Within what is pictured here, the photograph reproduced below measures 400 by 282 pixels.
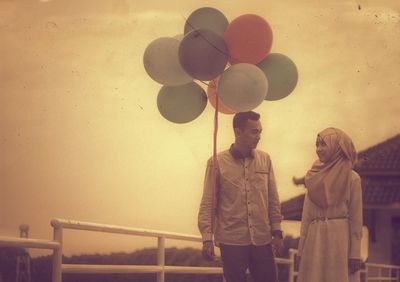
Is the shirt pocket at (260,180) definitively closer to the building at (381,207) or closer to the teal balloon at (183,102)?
the teal balloon at (183,102)

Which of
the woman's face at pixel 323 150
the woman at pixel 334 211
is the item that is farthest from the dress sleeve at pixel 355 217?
the woman's face at pixel 323 150

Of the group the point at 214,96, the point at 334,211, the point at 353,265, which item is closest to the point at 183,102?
the point at 214,96

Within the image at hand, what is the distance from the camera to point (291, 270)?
257 inches

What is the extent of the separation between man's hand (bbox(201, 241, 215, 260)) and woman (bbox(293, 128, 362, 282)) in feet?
2.20

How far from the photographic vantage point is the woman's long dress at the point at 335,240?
3.71 m

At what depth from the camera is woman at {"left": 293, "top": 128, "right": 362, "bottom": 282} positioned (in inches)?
145

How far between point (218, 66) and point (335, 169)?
884mm

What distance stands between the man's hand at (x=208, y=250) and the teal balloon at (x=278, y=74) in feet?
3.40

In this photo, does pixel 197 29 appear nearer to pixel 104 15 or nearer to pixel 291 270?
pixel 104 15

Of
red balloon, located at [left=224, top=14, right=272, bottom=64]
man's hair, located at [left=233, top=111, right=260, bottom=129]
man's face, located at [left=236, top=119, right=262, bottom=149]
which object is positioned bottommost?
man's face, located at [left=236, top=119, right=262, bottom=149]

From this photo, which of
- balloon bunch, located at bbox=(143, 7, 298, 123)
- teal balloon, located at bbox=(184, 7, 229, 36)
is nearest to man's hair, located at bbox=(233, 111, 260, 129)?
balloon bunch, located at bbox=(143, 7, 298, 123)

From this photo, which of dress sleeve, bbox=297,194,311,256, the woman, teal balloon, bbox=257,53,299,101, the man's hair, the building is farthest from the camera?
the building

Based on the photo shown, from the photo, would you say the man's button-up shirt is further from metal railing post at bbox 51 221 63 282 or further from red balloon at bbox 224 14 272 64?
metal railing post at bbox 51 221 63 282

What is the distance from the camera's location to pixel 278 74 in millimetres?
4008
